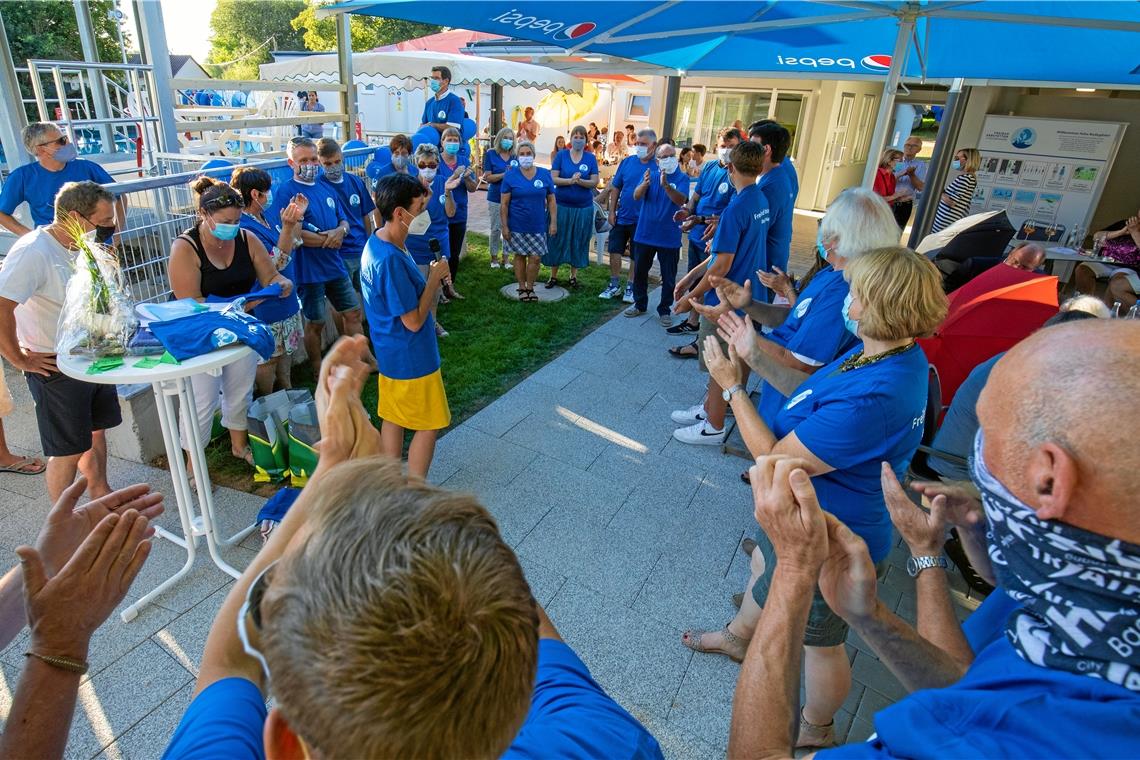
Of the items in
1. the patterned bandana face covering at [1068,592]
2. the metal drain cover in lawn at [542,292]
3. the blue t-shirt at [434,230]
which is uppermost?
the patterned bandana face covering at [1068,592]

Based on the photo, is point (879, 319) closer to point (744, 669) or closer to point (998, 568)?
point (998, 568)

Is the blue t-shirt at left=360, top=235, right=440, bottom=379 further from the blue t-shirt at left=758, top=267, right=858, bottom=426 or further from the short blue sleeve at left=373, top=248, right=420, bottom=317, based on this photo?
the blue t-shirt at left=758, top=267, right=858, bottom=426

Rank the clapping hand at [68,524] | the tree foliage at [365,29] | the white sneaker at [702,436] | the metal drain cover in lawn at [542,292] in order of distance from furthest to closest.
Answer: the tree foliage at [365,29] → the metal drain cover in lawn at [542,292] → the white sneaker at [702,436] → the clapping hand at [68,524]

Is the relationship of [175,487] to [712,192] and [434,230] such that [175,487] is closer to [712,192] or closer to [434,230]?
[434,230]

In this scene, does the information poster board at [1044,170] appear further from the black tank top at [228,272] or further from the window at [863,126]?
the black tank top at [228,272]

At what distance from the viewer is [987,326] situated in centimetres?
374

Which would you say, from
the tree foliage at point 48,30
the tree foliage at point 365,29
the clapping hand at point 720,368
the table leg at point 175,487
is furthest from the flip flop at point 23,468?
the tree foliage at point 365,29

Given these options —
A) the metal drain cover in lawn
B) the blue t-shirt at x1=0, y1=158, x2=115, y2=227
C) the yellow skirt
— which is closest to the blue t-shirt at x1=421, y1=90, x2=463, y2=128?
the metal drain cover in lawn

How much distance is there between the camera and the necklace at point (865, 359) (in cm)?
199

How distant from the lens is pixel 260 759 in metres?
0.94

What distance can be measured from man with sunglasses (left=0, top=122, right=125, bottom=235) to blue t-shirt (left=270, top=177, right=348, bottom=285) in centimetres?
152

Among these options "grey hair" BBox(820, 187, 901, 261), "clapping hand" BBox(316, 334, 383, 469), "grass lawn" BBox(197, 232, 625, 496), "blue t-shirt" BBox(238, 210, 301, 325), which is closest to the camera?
"clapping hand" BBox(316, 334, 383, 469)

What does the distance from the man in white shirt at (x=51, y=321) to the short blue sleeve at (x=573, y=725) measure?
10.3 ft

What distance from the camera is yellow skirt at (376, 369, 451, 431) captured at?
138 inches
